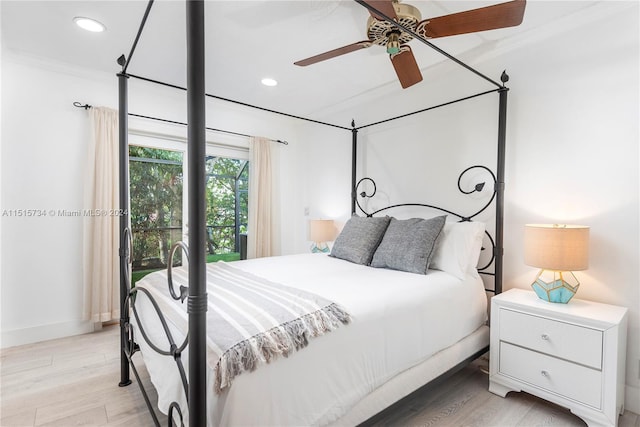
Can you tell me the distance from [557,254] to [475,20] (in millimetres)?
1346

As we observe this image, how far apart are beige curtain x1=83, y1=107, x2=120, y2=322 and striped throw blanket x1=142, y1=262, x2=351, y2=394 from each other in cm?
177

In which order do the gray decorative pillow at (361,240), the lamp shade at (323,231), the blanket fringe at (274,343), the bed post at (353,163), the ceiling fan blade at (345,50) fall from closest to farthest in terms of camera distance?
the blanket fringe at (274,343), the ceiling fan blade at (345,50), the gray decorative pillow at (361,240), the bed post at (353,163), the lamp shade at (323,231)

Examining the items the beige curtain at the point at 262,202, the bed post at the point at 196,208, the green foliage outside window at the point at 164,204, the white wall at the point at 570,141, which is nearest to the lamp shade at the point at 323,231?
the beige curtain at the point at 262,202

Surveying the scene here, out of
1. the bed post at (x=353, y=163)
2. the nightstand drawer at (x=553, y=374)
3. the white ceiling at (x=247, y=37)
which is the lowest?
the nightstand drawer at (x=553, y=374)

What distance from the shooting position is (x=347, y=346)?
141cm

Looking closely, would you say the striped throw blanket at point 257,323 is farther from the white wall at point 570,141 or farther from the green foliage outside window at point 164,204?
the green foliage outside window at point 164,204

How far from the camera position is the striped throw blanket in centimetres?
110

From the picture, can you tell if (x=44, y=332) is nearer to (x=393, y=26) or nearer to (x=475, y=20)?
(x=393, y=26)

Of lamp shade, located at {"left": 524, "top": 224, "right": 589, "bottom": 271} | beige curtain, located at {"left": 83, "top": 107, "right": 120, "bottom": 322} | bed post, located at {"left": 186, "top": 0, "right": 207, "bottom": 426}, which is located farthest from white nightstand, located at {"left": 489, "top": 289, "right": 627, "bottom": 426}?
beige curtain, located at {"left": 83, "top": 107, "right": 120, "bottom": 322}

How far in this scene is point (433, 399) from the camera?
6.56 feet

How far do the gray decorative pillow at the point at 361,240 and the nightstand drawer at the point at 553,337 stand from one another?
1008 millimetres

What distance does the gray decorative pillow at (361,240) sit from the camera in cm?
265

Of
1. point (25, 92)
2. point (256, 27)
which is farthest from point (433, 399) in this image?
point (25, 92)

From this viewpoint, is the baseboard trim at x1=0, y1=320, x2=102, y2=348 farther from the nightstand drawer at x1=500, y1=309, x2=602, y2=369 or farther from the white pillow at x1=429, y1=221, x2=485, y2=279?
the nightstand drawer at x1=500, y1=309, x2=602, y2=369
